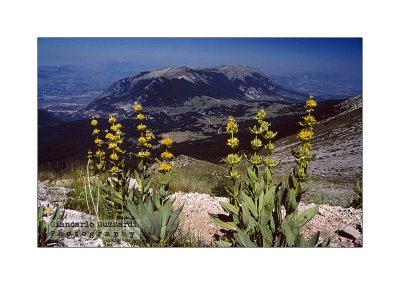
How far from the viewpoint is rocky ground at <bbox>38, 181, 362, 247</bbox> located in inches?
215

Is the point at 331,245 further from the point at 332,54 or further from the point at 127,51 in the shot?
the point at 127,51

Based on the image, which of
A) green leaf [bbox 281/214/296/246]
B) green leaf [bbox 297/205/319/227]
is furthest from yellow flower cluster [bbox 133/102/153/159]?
green leaf [bbox 297/205/319/227]

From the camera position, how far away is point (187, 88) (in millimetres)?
6340

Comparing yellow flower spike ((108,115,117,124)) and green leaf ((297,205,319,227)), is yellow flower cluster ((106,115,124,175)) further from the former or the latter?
green leaf ((297,205,319,227))

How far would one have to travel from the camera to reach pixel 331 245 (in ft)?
17.6

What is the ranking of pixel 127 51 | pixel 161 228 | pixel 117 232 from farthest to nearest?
pixel 127 51
pixel 117 232
pixel 161 228

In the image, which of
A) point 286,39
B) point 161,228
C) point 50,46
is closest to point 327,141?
point 286,39

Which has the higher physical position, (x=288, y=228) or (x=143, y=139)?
(x=143, y=139)

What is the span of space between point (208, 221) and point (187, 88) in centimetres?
196

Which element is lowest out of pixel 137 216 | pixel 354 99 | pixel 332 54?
pixel 137 216

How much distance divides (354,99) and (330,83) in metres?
0.50

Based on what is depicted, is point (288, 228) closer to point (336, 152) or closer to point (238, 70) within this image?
point (336, 152)

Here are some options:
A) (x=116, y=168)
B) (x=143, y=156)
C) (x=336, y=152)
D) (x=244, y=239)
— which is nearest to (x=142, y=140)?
(x=143, y=156)

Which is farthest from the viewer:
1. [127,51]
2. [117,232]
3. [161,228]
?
[127,51]
